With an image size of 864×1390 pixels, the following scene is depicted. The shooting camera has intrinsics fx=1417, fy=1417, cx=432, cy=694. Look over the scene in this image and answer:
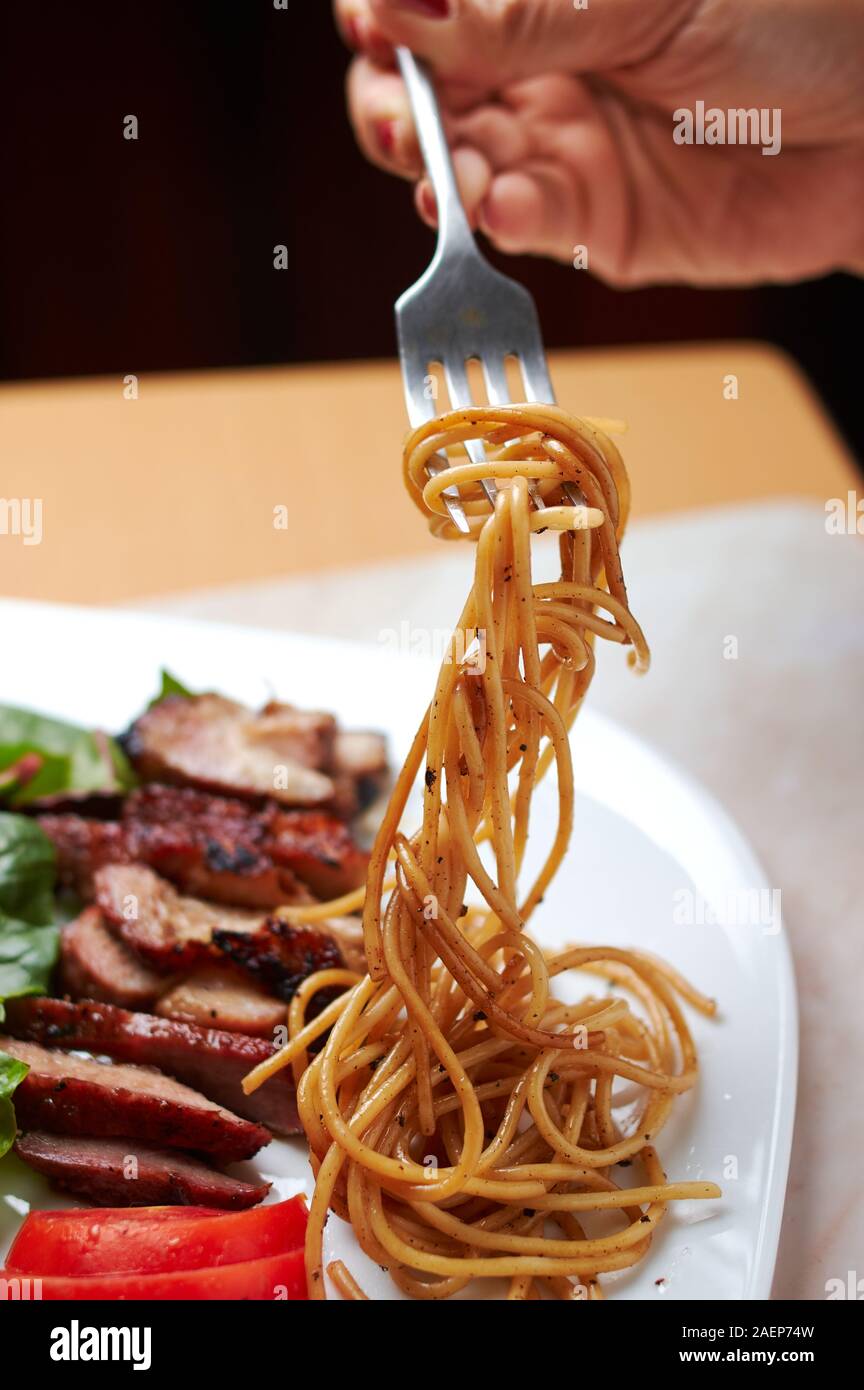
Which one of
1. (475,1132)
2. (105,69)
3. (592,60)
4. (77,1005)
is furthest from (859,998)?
(105,69)

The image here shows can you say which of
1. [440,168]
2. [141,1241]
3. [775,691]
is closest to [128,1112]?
Result: [141,1241]

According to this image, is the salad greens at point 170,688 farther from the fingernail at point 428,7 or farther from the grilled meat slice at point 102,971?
the fingernail at point 428,7

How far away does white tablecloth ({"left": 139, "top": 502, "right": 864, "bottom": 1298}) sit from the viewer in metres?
2.41

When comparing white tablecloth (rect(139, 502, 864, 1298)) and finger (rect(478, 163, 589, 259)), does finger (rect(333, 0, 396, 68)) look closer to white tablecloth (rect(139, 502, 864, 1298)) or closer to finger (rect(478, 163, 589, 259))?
finger (rect(478, 163, 589, 259))

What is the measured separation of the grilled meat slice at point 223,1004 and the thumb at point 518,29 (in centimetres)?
176

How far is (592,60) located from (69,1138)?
221cm

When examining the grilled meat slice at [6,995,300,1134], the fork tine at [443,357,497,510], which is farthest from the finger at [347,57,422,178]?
the grilled meat slice at [6,995,300,1134]

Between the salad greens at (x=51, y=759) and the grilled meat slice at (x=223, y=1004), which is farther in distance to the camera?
the salad greens at (x=51, y=759)

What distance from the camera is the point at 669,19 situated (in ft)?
9.18

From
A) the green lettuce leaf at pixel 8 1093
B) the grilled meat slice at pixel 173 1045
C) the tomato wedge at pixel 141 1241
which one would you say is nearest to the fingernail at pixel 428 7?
the grilled meat slice at pixel 173 1045

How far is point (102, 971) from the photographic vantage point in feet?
7.72

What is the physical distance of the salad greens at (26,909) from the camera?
7.63ft

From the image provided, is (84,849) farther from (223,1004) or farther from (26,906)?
(223,1004)
